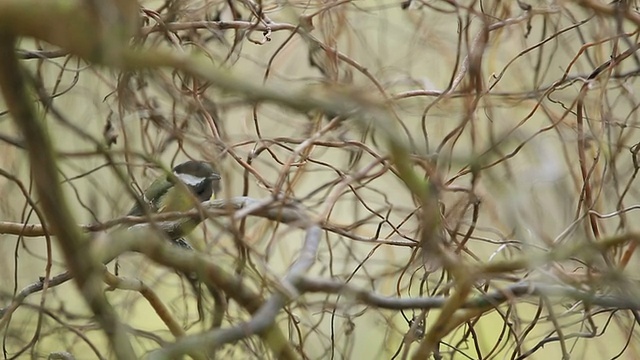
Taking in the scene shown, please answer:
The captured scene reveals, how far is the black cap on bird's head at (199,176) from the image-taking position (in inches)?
33.7

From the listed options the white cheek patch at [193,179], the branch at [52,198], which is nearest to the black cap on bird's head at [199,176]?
the white cheek patch at [193,179]

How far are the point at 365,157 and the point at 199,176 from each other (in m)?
0.25

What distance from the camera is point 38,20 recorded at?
31cm

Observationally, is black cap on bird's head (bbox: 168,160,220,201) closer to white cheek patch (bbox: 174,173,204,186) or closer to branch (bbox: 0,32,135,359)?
white cheek patch (bbox: 174,173,204,186)

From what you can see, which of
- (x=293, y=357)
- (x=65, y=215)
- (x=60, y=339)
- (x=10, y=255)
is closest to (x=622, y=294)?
(x=293, y=357)

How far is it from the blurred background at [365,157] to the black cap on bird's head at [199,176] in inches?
2.0

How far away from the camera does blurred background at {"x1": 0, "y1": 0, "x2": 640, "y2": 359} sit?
1.59 ft

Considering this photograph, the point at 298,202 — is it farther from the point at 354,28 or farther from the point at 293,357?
the point at 354,28

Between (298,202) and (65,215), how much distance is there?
214mm

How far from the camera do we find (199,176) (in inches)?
34.9

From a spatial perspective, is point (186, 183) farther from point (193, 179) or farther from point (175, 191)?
point (193, 179)

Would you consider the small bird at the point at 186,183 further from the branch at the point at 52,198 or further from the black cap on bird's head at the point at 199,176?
the branch at the point at 52,198

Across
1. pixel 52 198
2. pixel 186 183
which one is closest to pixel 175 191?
pixel 186 183

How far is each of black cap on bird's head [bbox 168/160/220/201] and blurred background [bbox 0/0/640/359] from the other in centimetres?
5
